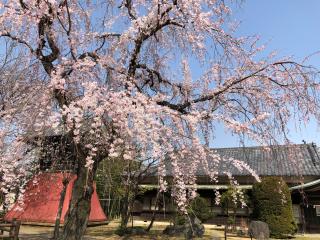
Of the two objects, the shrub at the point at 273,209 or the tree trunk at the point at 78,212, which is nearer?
the tree trunk at the point at 78,212

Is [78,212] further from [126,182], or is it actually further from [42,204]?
[42,204]

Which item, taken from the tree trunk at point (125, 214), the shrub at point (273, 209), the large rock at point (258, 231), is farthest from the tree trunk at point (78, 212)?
the shrub at point (273, 209)

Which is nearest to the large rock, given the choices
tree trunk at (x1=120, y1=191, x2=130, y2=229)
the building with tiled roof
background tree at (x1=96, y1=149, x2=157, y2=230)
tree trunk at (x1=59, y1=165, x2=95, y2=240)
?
the building with tiled roof

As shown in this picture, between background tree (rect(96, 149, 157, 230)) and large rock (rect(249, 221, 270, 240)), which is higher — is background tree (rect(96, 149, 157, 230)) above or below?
above

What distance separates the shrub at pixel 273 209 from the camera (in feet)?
61.9

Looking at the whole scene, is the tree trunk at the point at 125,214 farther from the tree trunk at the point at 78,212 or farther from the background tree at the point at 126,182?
the tree trunk at the point at 78,212

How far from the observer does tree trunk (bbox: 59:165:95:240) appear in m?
6.65

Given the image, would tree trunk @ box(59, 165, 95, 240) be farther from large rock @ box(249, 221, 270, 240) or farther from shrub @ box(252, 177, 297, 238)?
shrub @ box(252, 177, 297, 238)

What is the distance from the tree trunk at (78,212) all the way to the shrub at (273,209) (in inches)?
544

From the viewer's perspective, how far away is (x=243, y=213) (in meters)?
24.3

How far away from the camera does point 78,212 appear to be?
6.76 metres

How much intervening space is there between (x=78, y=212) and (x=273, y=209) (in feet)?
50.0

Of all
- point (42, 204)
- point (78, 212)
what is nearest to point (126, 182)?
point (42, 204)

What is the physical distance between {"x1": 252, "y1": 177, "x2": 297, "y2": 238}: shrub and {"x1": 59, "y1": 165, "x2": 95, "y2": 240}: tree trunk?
13.8m
